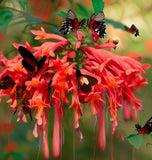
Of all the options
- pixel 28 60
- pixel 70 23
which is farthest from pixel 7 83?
pixel 70 23

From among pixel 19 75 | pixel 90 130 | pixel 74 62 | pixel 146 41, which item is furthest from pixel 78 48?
pixel 146 41

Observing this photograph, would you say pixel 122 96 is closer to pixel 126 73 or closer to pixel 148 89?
pixel 126 73

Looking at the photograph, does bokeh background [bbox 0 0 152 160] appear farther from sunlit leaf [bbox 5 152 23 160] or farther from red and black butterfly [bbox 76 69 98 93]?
red and black butterfly [bbox 76 69 98 93]

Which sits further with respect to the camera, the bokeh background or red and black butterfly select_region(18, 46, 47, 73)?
the bokeh background

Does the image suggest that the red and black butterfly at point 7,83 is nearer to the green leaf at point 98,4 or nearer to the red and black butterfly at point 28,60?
the red and black butterfly at point 28,60

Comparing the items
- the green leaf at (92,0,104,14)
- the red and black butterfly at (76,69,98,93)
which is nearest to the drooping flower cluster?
the red and black butterfly at (76,69,98,93)

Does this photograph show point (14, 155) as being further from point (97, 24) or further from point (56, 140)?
point (97, 24)
